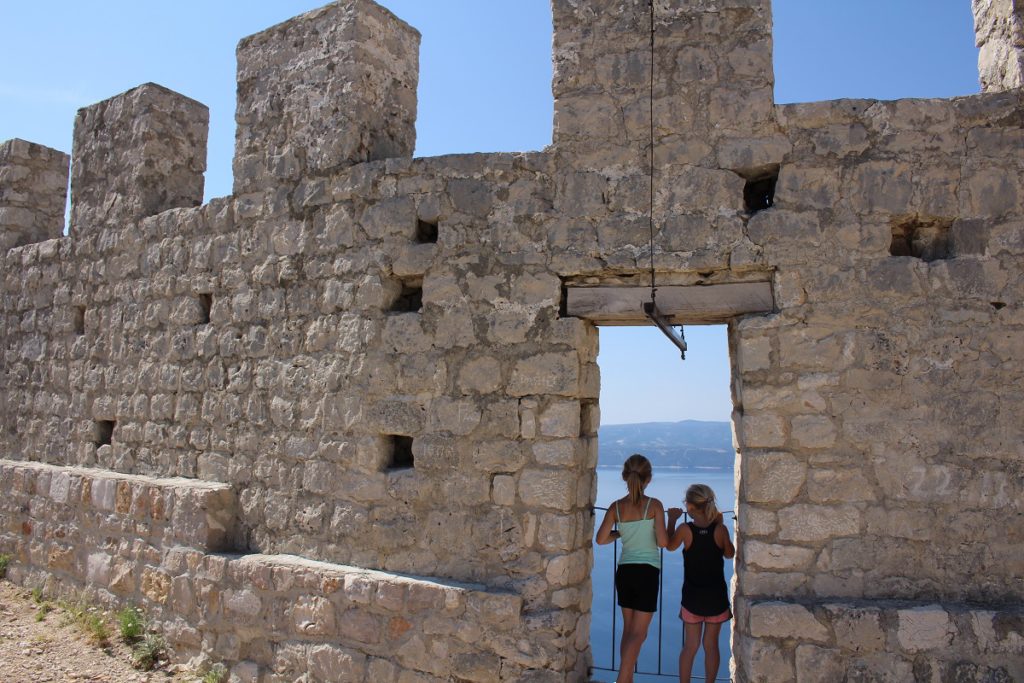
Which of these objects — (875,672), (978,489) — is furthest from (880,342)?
(875,672)

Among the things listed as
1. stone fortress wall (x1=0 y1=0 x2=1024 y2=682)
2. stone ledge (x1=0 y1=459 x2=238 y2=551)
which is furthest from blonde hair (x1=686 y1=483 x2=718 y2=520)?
stone ledge (x1=0 y1=459 x2=238 y2=551)

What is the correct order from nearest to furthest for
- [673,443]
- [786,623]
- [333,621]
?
[786,623] < [333,621] < [673,443]

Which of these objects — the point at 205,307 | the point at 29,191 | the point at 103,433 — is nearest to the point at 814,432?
the point at 205,307

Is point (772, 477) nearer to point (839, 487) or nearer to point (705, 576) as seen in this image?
point (839, 487)

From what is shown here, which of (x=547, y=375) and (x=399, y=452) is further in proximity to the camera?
(x=399, y=452)

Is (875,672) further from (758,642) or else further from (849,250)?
(849,250)

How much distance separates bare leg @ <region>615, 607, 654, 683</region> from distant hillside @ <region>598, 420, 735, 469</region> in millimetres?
7193

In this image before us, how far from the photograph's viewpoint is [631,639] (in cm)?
421

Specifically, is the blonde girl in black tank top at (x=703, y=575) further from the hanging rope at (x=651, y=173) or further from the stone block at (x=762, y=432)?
the hanging rope at (x=651, y=173)

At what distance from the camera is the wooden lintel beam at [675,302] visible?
13.2 feet

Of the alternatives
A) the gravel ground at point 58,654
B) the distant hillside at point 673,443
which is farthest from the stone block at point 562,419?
the distant hillside at point 673,443

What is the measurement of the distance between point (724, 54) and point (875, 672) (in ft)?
10.3

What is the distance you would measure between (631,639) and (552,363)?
1547 mm

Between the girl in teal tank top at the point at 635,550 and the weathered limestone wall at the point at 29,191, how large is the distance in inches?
246
